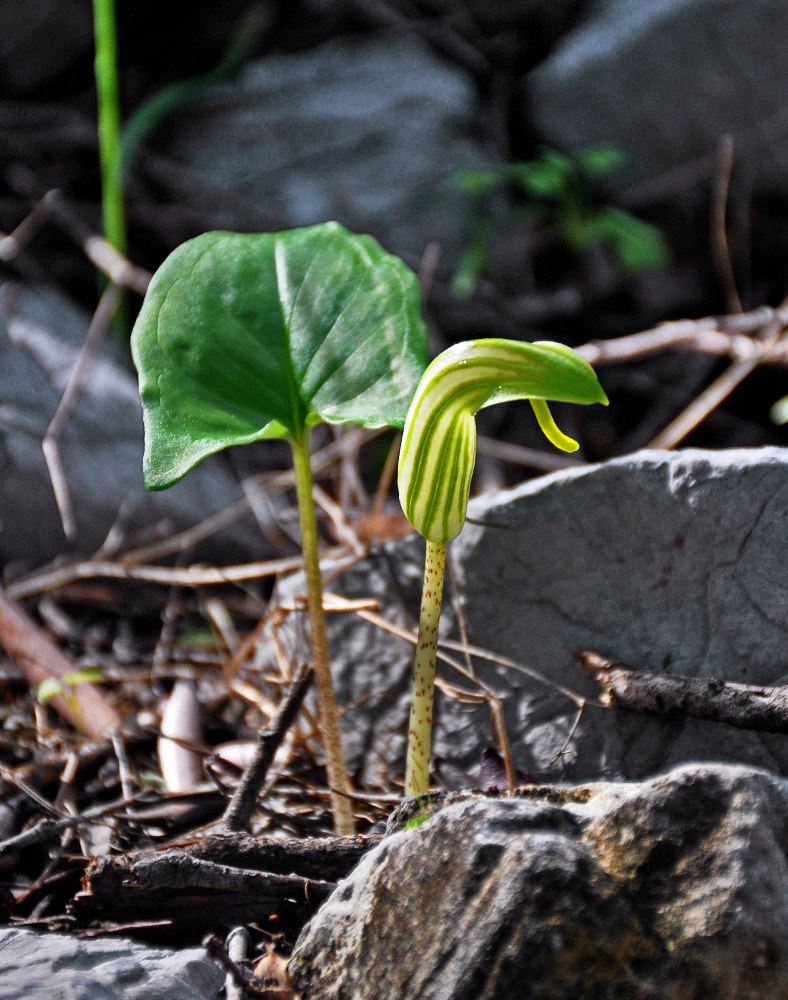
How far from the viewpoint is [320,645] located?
3.67ft

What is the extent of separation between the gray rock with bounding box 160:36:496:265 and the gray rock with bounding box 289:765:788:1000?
2.15 metres

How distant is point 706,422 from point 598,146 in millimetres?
1014

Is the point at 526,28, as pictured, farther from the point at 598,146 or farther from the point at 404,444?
the point at 404,444

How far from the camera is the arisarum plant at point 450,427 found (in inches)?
32.2

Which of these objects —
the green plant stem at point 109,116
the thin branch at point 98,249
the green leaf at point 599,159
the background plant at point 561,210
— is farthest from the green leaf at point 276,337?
the green leaf at point 599,159

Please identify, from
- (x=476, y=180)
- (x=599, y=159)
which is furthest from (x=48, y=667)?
(x=599, y=159)

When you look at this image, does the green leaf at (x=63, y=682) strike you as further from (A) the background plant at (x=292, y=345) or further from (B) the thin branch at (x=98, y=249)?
(B) the thin branch at (x=98, y=249)

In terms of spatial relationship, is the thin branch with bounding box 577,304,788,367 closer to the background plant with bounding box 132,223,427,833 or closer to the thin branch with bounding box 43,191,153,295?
the background plant with bounding box 132,223,427,833

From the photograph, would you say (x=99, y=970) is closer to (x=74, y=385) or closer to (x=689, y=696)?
(x=689, y=696)

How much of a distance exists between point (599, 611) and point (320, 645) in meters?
0.38

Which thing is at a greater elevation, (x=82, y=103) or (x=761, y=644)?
(x=82, y=103)

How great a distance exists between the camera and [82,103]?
2.77 metres

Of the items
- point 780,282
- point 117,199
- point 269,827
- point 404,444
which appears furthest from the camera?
point 780,282

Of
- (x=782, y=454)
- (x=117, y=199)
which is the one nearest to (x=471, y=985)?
(x=782, y=454)
